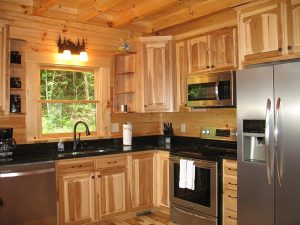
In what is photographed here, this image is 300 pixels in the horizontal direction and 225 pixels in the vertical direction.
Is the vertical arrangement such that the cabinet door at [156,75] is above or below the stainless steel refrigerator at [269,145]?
above

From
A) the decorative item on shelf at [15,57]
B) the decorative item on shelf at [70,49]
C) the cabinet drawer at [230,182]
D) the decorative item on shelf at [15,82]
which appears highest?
the decorative item on shelf at [70,49]

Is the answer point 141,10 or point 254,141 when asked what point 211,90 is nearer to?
point 254,141

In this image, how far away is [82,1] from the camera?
12.6 ft

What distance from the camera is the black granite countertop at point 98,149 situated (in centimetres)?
326

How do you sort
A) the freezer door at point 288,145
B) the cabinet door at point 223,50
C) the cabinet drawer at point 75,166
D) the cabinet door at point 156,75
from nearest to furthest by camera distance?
the freezer door at point 288,145
the cabinet drawer at point 75,166
the cabinet door at point 223,50
the cabinet door at point 156,75

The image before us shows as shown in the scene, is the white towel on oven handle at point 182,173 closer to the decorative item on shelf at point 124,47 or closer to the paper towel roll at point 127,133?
the paper towel roll at point 127,133

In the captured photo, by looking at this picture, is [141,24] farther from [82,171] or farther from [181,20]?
[82,171]

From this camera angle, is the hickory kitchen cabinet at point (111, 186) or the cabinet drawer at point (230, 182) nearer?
the cabinet drawer at point (230, 182)

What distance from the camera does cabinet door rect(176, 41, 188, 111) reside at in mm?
4133

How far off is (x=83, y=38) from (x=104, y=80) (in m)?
0.63

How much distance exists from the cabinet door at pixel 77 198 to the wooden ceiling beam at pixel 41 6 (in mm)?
1882

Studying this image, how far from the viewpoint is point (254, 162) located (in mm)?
2889

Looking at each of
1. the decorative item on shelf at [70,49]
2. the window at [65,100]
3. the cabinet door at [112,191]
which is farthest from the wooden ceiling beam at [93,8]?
the cabinet door at [112,191]

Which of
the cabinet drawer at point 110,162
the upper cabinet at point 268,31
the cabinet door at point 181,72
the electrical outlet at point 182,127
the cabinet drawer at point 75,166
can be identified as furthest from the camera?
the electrical outlet at point 182,127
